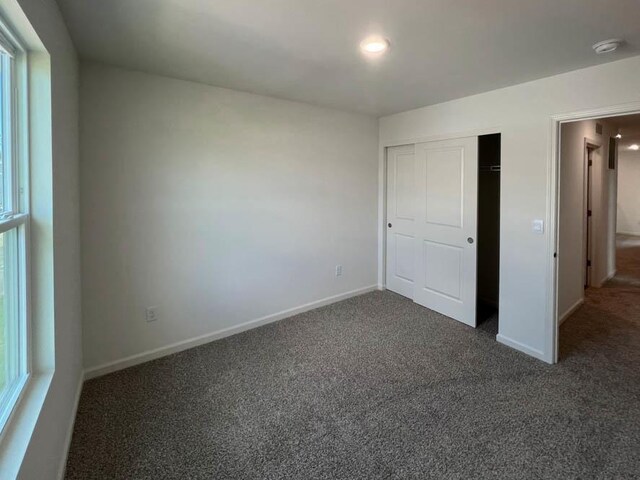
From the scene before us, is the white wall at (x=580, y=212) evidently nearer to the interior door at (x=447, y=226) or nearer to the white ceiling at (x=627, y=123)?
the white ceiling at (x=627, y=123)

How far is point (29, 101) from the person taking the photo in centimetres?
157

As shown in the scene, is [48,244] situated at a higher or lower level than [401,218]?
lower

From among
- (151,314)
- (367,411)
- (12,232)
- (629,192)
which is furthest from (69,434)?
(629,192)

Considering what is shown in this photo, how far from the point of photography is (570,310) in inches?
155

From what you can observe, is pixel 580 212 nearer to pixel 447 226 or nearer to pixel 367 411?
pixel 447 226

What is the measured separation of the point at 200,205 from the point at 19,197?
5.19ft

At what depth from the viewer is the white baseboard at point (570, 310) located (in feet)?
12.3

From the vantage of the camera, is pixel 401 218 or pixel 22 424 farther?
pixel 401 218

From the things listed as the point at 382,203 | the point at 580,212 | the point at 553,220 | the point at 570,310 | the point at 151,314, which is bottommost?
the point at 570,310

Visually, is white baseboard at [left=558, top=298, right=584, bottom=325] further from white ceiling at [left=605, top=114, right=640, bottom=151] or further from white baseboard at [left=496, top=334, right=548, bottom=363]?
white ceiling at [left=605, top=114, right=640, bottom=151]

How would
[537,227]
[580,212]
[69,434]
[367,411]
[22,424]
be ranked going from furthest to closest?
[580,212]
[537,227]
[367,411]
[69,434]
[22,424]

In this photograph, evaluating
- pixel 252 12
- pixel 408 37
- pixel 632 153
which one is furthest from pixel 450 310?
pixel 632 153

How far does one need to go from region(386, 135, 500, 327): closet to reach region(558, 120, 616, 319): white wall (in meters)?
0.75

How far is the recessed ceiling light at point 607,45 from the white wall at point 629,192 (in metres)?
9.53
